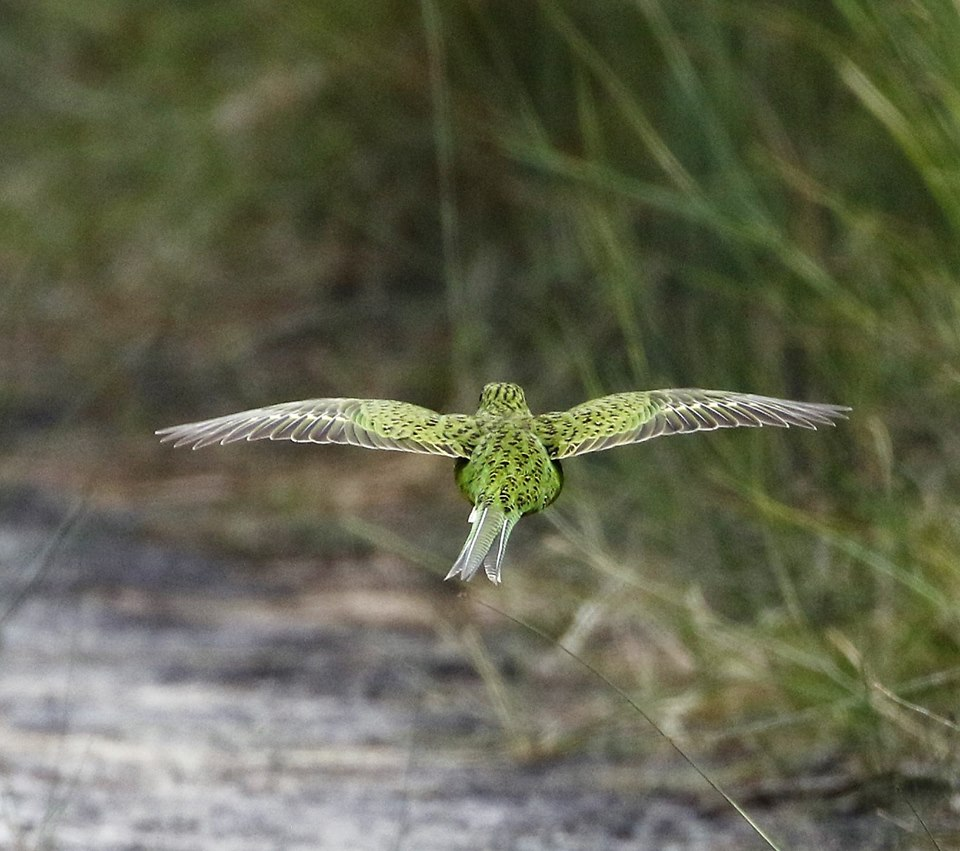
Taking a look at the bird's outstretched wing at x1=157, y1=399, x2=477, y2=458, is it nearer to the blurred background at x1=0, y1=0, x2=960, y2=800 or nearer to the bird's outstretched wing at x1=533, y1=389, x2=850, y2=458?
the bird's outstretched wing at x1=533, y1=389, x2=850, y2=458

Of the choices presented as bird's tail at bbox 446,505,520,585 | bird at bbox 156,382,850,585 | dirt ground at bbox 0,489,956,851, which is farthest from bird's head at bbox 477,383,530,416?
dirt ground at bbox 0,489,956,851

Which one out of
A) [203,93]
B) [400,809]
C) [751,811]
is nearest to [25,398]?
[203,93]

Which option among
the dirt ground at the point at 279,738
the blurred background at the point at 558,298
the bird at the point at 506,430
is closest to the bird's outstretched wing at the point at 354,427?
the bird at the point at 506,430

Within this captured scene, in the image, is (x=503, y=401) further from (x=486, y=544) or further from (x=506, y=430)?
(x=486, y=544)

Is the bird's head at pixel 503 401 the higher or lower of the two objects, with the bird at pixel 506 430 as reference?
lower

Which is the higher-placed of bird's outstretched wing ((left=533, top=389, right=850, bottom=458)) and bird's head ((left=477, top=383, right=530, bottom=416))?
bird's outstretched wing ((left=533, top=389, right=850, bottom=458))

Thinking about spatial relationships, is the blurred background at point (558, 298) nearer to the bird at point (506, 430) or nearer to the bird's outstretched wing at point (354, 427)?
the bird at point (506, 430)
